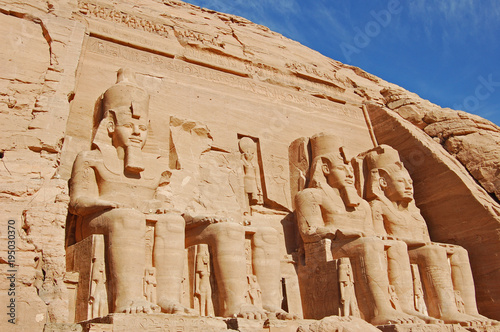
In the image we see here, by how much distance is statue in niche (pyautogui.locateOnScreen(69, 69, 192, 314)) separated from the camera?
464 centimetres

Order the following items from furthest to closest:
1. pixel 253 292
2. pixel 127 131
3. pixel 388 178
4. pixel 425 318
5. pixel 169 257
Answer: pixel 388 178
pixel 127 131
pixel 425 318
pixel 253 292
pixel 169 257

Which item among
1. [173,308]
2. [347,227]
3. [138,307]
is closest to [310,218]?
[347,227]

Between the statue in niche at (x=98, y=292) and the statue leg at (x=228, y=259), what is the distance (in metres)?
1.04

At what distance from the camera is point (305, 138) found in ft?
24.4

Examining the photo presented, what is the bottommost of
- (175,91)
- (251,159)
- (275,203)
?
(275,203)

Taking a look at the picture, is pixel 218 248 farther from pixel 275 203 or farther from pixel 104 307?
pixel 275 203

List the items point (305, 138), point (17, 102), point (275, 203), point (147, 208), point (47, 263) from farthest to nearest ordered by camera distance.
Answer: point (305, 138)
point (275, 203)
point (147, 208)
point (17, 102)
point (47, 263)

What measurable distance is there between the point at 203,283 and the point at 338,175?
2.48m

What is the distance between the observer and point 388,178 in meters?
7.33

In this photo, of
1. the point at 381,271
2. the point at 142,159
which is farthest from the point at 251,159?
the point at 381,271

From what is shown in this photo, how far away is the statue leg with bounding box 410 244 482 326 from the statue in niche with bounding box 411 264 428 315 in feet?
0.30

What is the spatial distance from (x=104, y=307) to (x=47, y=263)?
2.20 feet

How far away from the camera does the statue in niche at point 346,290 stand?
567cm

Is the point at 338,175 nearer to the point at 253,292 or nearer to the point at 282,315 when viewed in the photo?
the point at 253,292
